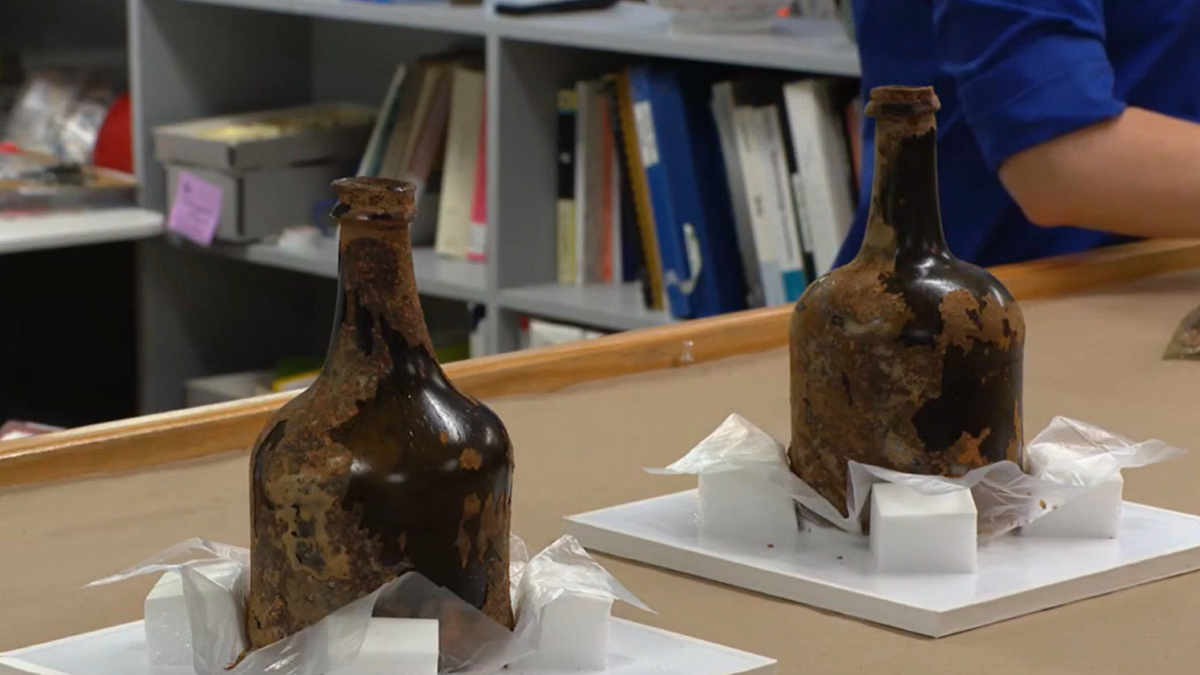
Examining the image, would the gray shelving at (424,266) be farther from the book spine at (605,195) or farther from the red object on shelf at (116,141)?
the red object on shelf at (116,141)

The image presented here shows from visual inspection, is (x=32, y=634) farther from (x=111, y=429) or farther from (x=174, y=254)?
(x=174, y=254)

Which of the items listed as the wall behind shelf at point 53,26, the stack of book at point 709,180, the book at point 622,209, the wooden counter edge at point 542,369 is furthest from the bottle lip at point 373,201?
the wall behind shelf at point 53,26

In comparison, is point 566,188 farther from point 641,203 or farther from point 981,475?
point 981,475

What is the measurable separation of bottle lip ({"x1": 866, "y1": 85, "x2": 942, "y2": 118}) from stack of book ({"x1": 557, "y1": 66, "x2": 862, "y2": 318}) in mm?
1569

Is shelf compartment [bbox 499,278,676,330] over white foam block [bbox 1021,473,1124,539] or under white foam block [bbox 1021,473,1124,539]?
under

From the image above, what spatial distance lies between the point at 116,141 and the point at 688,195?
1.31 metres

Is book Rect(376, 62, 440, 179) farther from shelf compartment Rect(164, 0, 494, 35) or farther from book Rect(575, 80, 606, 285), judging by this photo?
book Rect(575, 80, 606, 285)

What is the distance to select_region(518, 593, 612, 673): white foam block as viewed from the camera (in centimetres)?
58

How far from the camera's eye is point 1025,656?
0.63 m

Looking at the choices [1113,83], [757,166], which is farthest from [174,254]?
[1113,83]

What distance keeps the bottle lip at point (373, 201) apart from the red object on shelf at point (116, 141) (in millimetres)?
2793

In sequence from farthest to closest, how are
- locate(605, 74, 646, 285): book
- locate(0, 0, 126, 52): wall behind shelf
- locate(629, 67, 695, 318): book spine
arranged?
locate(0, 0, 126, 52): wall behind shelf, locate(605, 74, 646, 285): book, locate(629, 67, 695, 318): book spine

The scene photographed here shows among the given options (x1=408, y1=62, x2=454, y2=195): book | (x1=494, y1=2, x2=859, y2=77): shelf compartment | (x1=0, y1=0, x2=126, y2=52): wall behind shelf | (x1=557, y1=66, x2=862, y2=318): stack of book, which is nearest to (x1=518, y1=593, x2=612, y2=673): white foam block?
(x1=494, y1=2, x2=859, y2=77): shelf compartment

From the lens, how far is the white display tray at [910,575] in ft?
2.17
